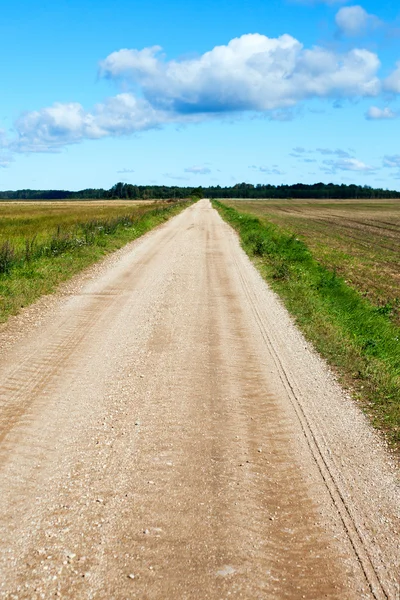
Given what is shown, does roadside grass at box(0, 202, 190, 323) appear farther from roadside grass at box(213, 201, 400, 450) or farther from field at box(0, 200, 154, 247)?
roadside grass at box(213, 201, 400, 450)

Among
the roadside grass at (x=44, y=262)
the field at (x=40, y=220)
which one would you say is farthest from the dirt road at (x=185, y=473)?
the field at (x=40, y=220)

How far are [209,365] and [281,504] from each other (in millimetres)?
3825

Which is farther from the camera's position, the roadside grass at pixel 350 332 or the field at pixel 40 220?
the field at pixel 40 220

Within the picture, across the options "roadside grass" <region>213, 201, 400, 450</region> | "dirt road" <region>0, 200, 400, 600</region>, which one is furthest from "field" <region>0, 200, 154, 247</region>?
"dirt road" <region>0, 200, 400, 600</region>

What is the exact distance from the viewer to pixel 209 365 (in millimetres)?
8391

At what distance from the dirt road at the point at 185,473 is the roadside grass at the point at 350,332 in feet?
1.35

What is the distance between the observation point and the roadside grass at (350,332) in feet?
24.0

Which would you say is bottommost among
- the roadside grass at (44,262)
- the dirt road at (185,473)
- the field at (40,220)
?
the dirt road at (185,473)

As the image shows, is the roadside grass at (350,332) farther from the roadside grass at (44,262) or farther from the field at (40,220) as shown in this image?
the field at (40,220)

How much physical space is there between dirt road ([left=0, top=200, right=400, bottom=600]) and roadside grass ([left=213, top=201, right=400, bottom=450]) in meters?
0.41

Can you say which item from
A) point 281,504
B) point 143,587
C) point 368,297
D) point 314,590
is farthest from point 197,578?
point 368,297

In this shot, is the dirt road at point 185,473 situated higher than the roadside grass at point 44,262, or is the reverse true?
the roadside grass at point 44,262

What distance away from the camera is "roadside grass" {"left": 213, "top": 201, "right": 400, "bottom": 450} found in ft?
24.0

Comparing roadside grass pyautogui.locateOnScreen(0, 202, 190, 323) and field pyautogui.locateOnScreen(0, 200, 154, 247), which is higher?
field pyautogui.locateOnScreen(0, 200, 154, 247)
